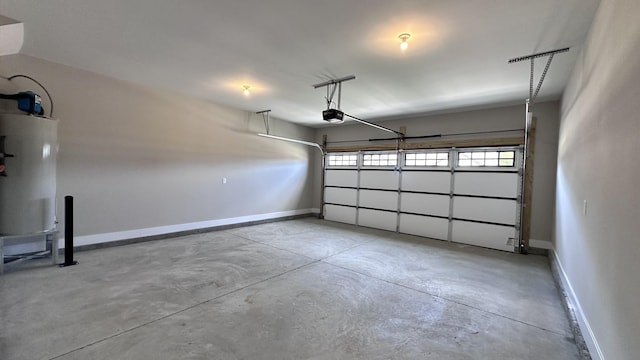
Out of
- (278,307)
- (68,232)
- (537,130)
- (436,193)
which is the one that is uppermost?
(537,130)

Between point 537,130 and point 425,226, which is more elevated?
point 537,130

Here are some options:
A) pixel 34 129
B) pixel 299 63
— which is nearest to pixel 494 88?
pixel 299 63

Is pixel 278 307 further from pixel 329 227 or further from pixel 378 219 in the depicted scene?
pixel 378 219

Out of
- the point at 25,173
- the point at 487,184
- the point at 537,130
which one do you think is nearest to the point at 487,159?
the point at 487,184

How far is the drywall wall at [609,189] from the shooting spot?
1394mm

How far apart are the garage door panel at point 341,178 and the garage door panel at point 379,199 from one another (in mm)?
420

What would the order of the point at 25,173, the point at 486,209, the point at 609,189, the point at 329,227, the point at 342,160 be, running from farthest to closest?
1. the point at 342,160
2. the point at 329,227
3. the point at 486,209
4. the point at 25,173
5. the point at 609,189

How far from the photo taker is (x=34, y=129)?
3.31m

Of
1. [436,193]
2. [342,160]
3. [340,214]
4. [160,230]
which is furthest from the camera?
[342,160]

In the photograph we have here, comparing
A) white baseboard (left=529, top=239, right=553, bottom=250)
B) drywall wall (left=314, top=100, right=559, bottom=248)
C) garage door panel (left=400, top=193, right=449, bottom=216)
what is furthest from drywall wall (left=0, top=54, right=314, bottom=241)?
white baseboard (left=529, top=239, right=553, bottom=250)

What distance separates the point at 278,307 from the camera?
2.64 metres

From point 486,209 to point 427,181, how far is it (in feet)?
4.24

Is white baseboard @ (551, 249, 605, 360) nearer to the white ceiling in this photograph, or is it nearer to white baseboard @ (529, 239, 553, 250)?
white baseboard @ (529, 239, 553, 250)

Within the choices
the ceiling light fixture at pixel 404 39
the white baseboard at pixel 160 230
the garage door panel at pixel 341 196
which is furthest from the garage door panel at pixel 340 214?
the ceiling light fixture at pixel 404 39
